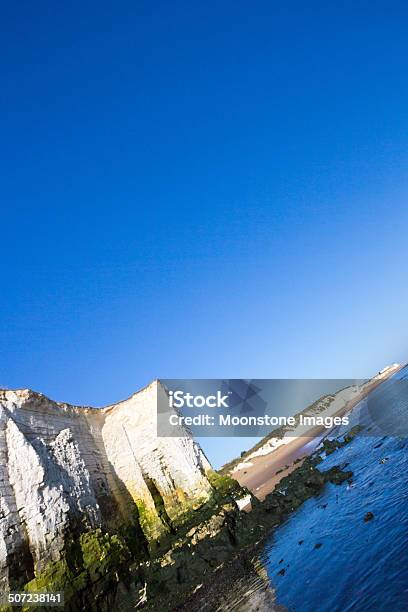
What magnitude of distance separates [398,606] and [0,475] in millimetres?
18456

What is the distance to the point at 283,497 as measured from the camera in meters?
27.4

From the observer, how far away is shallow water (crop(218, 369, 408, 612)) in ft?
35.9

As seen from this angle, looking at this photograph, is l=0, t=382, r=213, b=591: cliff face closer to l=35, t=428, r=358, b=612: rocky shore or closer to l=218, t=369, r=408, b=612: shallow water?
l=35, t=428, r=358, b=612: rocky shore

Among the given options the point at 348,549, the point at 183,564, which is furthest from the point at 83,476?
the point at 348,549

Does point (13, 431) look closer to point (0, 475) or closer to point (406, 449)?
point (0, 475)

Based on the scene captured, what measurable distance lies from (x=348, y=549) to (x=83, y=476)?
17.0 metres

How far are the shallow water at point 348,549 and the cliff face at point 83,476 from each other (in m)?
8.88

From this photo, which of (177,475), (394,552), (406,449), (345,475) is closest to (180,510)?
(177,475)

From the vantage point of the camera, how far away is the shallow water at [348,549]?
10.9 meters

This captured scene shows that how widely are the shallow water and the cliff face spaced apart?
8.88 m

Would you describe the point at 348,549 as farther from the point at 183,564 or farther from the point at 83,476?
the point at 83,476

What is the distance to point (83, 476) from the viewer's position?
24.0 meters

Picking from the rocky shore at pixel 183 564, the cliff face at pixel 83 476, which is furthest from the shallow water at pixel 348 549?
the cliff face at pixel 83 476

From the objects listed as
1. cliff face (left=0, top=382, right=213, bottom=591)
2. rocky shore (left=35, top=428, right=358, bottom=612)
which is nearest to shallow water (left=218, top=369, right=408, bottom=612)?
rocky shore (left=35, top=428, right=358, bottom=612)
